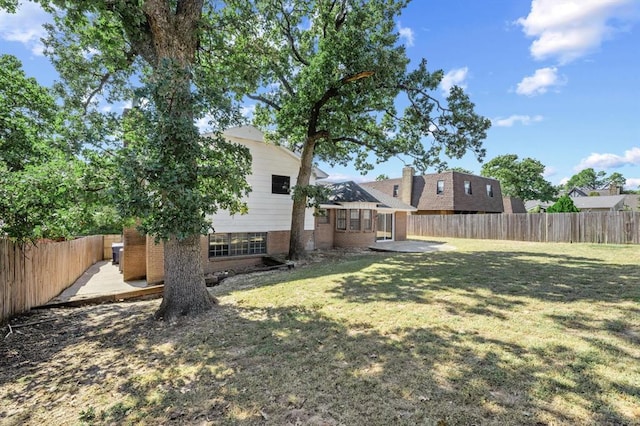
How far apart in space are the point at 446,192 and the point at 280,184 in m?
18.4

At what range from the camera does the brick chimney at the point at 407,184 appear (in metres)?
28.3

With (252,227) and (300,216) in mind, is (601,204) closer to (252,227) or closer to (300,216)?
(300,216)

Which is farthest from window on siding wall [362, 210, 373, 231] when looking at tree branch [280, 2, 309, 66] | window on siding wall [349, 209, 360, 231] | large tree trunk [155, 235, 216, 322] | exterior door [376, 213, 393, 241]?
large tree trunk [155, 235, 216, 322]

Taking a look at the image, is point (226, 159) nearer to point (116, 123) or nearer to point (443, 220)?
point (116, 123)

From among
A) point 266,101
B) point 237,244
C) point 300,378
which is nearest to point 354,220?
point 237,244

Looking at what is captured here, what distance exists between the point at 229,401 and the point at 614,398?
3568mm

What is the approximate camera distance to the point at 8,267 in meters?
6.23

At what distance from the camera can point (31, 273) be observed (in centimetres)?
730

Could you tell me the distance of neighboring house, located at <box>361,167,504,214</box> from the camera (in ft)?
88.9

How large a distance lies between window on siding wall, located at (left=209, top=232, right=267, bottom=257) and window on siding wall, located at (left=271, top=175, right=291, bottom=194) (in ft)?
6.84

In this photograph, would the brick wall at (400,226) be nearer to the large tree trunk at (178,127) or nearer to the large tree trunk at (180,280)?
the large tree trunk at (178,127)

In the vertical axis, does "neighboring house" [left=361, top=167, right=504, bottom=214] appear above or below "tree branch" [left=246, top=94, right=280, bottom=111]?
below

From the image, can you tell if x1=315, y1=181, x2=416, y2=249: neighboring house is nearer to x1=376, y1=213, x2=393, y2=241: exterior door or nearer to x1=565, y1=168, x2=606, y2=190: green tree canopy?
x1=376, y1=213, x2=393, y2=241: exterior door

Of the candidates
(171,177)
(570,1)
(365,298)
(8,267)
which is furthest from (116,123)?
(570,1)
